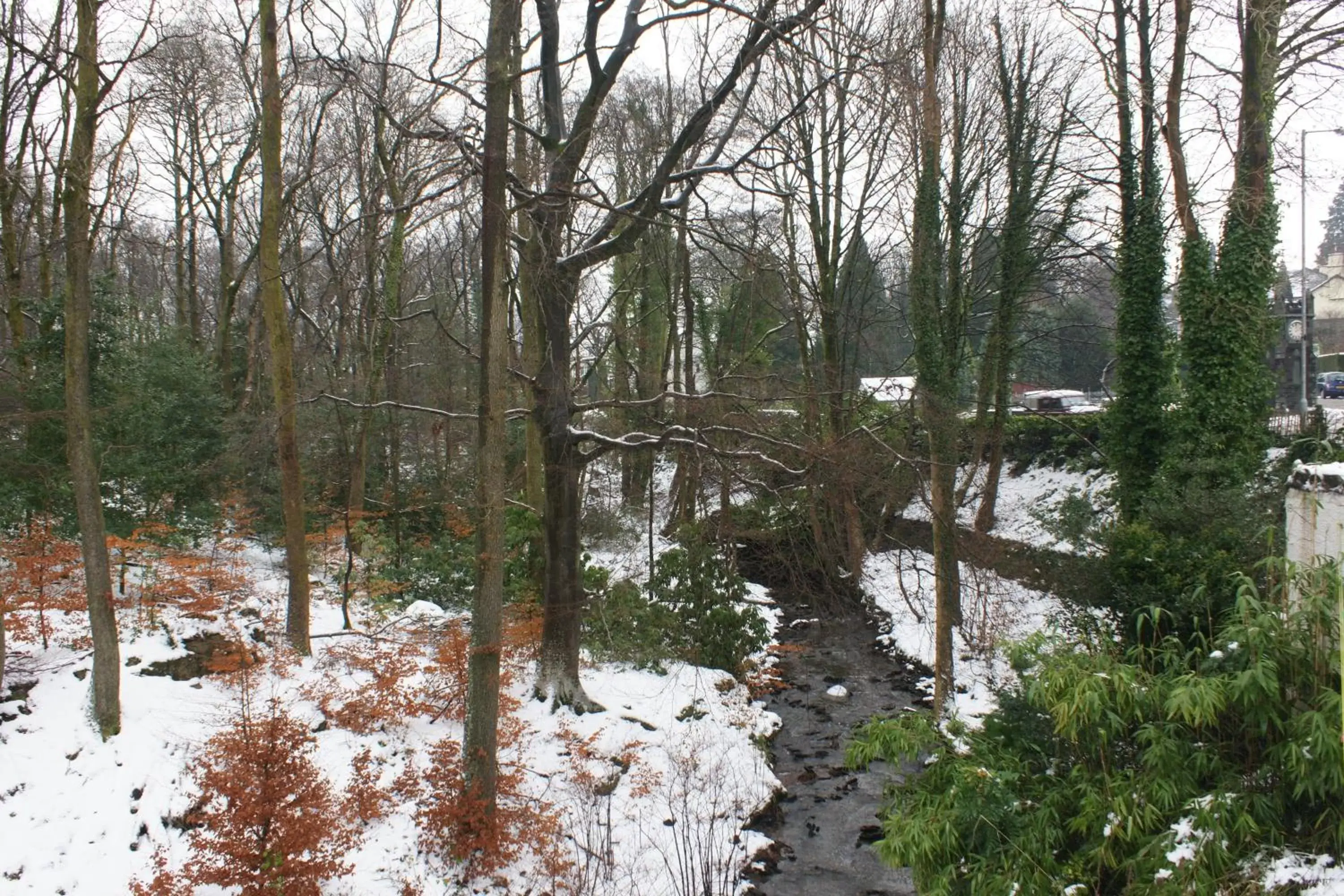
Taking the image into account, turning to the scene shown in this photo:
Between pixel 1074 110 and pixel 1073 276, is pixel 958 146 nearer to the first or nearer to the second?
pixel 1074 110

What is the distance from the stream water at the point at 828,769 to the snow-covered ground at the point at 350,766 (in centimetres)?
35

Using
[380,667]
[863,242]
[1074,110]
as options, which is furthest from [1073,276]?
[380,667]

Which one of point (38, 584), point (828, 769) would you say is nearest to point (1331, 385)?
point (828, 769)

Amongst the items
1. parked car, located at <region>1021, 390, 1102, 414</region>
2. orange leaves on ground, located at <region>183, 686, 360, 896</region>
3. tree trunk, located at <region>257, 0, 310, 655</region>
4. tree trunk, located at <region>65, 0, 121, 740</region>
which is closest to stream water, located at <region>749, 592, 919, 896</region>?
orange leaves on ground, located at <region>183, 686, 360, 896</region>

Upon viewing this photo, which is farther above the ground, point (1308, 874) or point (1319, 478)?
point (1319, 478)

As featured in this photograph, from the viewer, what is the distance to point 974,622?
11.1m

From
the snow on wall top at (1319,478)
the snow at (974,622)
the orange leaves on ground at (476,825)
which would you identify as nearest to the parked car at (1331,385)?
the snow at (974,622)

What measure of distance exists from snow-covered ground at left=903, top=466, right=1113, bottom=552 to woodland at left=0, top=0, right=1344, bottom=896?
0.38m

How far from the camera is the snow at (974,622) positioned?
381 inches

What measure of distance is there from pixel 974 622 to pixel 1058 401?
16.5 m

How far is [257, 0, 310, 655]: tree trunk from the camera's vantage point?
9117 millimetres

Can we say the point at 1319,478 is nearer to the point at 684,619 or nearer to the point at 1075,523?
the point at 1075,523

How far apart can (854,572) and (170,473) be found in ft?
33.5

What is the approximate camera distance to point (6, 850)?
5.79 metres
